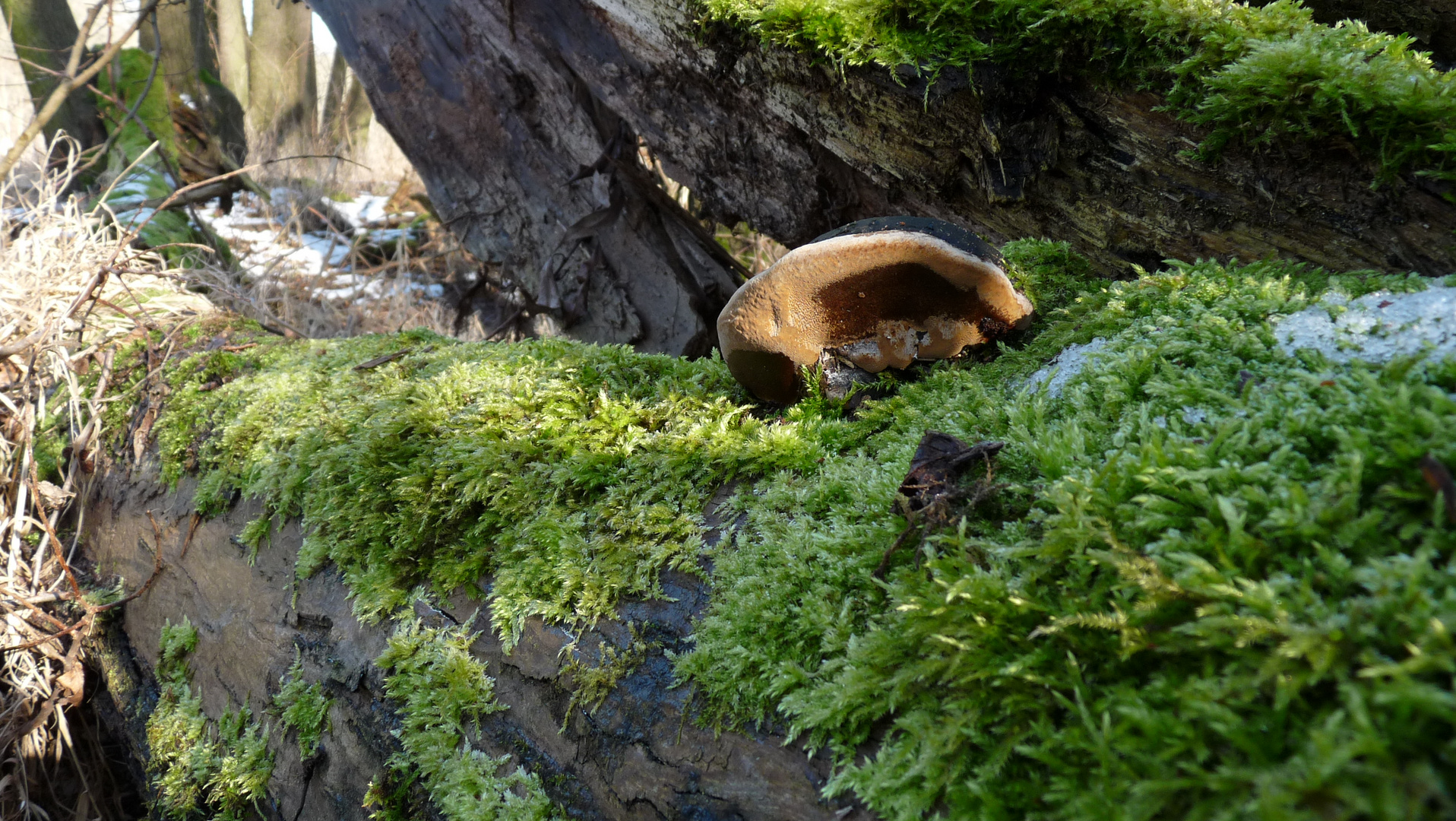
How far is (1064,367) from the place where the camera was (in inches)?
77.2

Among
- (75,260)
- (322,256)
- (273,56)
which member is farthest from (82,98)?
(75,260)

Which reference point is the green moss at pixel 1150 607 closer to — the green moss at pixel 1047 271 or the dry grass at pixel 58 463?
the green moss at pixel 1047 271

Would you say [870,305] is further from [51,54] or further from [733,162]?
[51,54]

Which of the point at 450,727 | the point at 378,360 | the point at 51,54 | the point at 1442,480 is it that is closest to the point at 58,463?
the point at 378,360

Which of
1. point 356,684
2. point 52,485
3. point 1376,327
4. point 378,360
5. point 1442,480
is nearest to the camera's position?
point 1442,480

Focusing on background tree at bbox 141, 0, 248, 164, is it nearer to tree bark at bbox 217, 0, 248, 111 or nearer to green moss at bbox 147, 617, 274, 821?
tree bark at bbox 217, 0, 248, 111

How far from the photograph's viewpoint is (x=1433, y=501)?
3.44 ft

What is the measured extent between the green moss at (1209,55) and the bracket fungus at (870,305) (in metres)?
0.86

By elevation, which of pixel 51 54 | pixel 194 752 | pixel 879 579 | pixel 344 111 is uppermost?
pixel 51 54

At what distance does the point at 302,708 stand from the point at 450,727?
74 cm

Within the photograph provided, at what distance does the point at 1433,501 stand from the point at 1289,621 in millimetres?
288

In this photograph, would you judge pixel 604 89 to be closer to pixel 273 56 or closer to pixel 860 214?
pixel 860 214

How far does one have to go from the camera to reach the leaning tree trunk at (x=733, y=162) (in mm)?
2338

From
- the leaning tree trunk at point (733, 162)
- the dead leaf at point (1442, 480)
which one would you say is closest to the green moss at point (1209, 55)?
the leaning tree trunk at point (733, 162)
